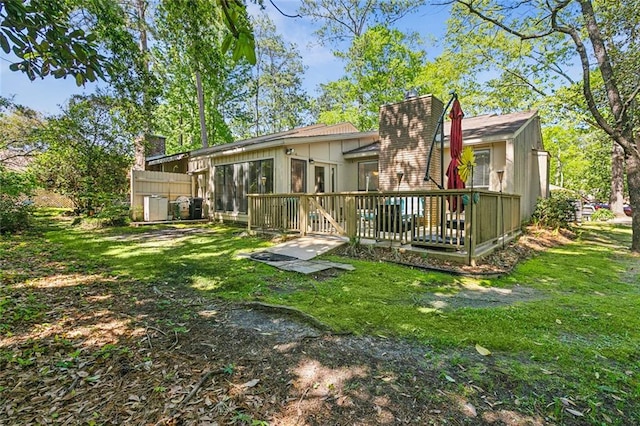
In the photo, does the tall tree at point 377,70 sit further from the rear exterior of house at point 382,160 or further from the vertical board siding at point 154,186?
the vertical board siding at point 154,186

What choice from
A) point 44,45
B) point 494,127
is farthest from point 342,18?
point 44,45

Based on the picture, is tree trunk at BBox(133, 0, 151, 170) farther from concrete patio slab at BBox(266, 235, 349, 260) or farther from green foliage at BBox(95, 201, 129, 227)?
concrete patio slab at BBox(266, 235, 349, 260)

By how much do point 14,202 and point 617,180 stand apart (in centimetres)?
2725

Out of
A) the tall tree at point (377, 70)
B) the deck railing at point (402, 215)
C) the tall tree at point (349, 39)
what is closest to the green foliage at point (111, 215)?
the deck railing at point (402, 215)

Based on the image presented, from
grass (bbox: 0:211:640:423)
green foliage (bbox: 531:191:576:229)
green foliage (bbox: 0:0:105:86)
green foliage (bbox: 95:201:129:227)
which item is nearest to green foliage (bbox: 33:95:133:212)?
green foliage (bbox: 95:201:129:227)

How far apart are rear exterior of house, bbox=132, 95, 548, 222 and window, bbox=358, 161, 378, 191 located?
0.13 ft

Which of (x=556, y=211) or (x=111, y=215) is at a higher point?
(x=556, y=211)

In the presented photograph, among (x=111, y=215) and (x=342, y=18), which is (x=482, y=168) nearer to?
(x=111, y=215)

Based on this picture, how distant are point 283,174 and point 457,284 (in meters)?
7.23

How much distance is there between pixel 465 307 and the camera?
3.88 metres

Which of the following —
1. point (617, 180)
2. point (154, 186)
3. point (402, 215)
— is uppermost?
point (617, 180)

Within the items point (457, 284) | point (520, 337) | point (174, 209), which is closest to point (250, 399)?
point (520, 337)

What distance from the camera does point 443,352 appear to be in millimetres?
2695

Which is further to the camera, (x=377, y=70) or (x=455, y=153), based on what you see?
(x=377, y=70)
